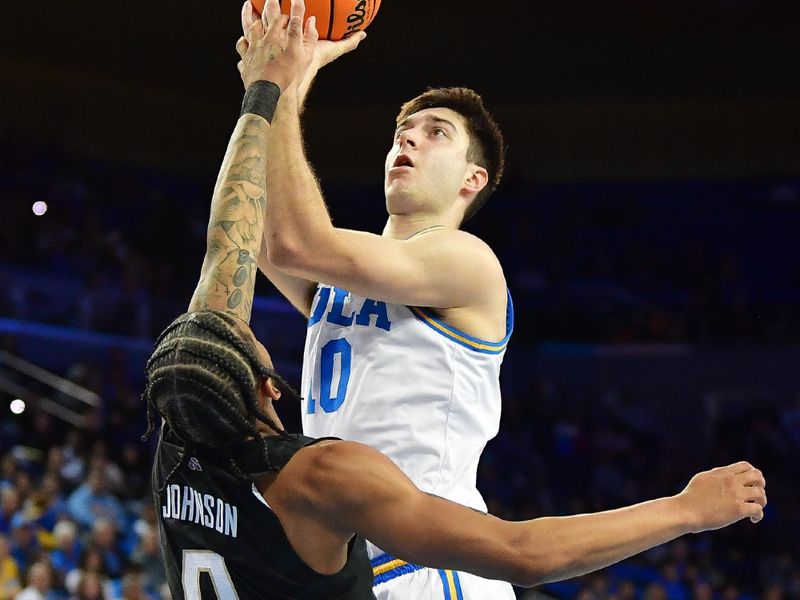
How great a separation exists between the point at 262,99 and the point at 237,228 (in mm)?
432

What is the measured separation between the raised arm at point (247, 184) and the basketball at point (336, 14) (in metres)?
0.18

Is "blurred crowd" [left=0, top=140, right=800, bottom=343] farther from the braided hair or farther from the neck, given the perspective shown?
the braided hair

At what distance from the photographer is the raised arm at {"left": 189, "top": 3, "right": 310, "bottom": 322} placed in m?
2.64

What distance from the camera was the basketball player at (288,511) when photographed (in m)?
2.29

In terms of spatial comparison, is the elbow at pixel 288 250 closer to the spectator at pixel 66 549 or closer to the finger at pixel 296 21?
the finger at pixel 296 21

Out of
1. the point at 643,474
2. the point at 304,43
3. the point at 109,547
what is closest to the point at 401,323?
the point at 304,43

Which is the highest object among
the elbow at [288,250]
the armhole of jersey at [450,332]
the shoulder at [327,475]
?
the elbow at [288,250]

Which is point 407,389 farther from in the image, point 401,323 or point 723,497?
point 723,497

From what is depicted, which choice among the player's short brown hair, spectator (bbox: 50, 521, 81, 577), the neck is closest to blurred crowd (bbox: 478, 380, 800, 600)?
spectator (bbox: 50, 521, 81, 577)

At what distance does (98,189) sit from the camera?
14.3 metres

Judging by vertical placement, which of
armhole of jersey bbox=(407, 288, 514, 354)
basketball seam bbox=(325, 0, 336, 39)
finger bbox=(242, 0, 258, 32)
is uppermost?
basketball seam bbox=(325, 0, 336, 39)

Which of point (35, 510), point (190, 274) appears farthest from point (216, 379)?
point (190, 274)

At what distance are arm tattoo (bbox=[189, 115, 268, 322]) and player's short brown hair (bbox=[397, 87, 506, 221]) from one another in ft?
3.28

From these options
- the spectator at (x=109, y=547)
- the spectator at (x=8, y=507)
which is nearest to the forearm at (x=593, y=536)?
the spectator at (x=109, y=547)
